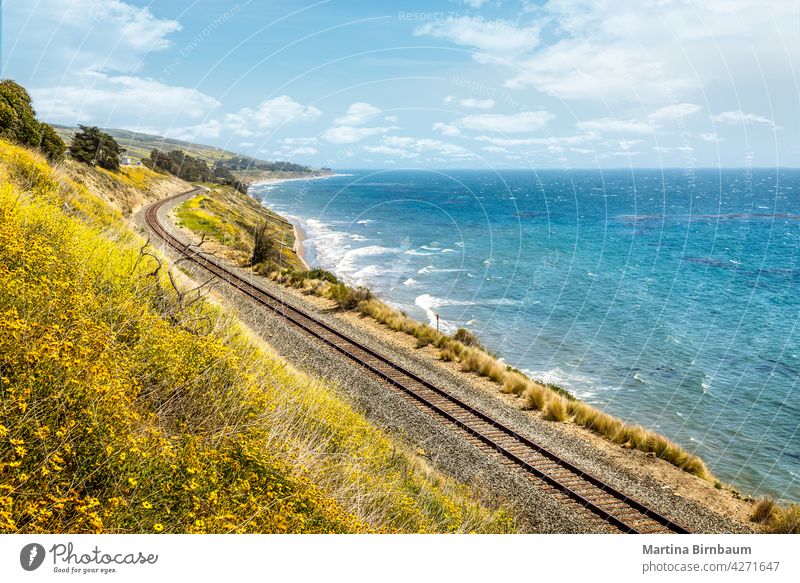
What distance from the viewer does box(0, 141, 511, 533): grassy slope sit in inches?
166

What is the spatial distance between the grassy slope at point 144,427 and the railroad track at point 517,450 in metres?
3.32

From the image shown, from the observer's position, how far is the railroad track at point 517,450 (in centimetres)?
1080

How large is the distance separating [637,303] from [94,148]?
57.1 m

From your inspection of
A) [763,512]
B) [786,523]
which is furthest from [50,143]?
[786,523]

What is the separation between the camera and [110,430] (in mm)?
4496

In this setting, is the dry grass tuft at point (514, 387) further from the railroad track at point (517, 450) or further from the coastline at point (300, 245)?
the coastline at point (300, 245)

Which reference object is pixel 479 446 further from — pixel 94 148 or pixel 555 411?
pixel 94 148

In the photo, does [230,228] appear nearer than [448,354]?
No

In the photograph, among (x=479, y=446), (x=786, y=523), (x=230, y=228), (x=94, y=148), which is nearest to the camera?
(x=786, y=523)

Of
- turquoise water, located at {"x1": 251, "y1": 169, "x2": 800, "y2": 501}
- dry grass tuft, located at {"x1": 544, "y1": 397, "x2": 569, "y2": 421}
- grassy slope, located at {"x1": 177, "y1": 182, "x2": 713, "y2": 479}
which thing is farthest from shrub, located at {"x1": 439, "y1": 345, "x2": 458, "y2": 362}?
turquoise water, located at {"x1": 251, "y1": 169, "x2": 800, "y2": 501}

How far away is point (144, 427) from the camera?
4.95 m

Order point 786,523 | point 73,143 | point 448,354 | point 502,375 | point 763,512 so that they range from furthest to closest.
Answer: point 73,143, point 448,354, point 502,375, point 763,512, point 786,523

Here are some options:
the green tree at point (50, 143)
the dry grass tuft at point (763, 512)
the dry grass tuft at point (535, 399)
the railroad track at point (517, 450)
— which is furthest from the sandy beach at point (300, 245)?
the dry grass tuft at point (763, 512)

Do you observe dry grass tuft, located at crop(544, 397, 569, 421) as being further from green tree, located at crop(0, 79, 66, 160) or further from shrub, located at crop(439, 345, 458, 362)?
green tree, located at crop(0, 79, 66, 160)
